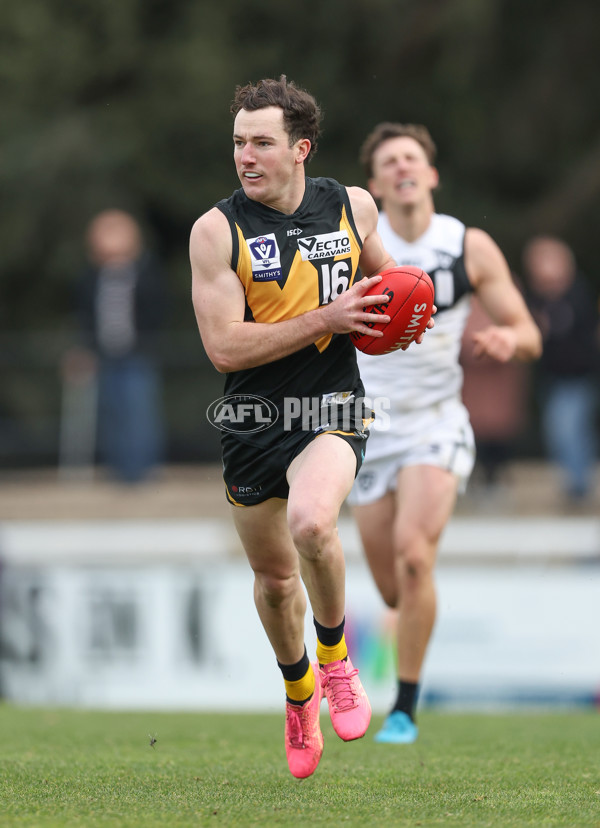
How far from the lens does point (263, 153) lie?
5.08m

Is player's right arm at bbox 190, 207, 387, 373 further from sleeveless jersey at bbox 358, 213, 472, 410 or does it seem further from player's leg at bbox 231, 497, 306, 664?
sleeveless jersey at bbox 358, 213, 472, 410

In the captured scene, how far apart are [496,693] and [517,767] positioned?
5.46m

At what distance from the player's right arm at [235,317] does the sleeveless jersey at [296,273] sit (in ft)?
0.22

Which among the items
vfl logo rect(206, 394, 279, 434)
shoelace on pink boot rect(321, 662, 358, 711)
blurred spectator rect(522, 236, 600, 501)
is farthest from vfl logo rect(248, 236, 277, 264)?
blurred spectator rect(522, 236, 600, 501)

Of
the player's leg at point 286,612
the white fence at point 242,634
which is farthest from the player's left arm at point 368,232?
the white fence at point 242,634

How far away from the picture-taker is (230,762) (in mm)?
5852

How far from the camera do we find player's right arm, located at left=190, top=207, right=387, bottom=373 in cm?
493

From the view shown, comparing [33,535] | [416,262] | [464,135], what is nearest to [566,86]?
[464,135]

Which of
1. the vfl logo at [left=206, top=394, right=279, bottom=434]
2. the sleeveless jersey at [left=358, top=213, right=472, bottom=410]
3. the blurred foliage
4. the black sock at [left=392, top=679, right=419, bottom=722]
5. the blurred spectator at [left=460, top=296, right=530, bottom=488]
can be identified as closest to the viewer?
the vfl logo at [left=206, top=394, right=279, bottom=434]

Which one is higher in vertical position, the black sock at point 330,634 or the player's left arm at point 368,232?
the player's left arm at point 368,232

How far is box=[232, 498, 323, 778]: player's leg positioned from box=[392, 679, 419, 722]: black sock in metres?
1.42

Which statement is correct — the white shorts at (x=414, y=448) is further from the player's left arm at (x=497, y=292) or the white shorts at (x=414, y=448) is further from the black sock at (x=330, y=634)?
the black sock at (x=330, y=634)

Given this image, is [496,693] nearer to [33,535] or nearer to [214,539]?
[214,539]

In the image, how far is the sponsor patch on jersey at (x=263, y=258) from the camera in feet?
16.6
